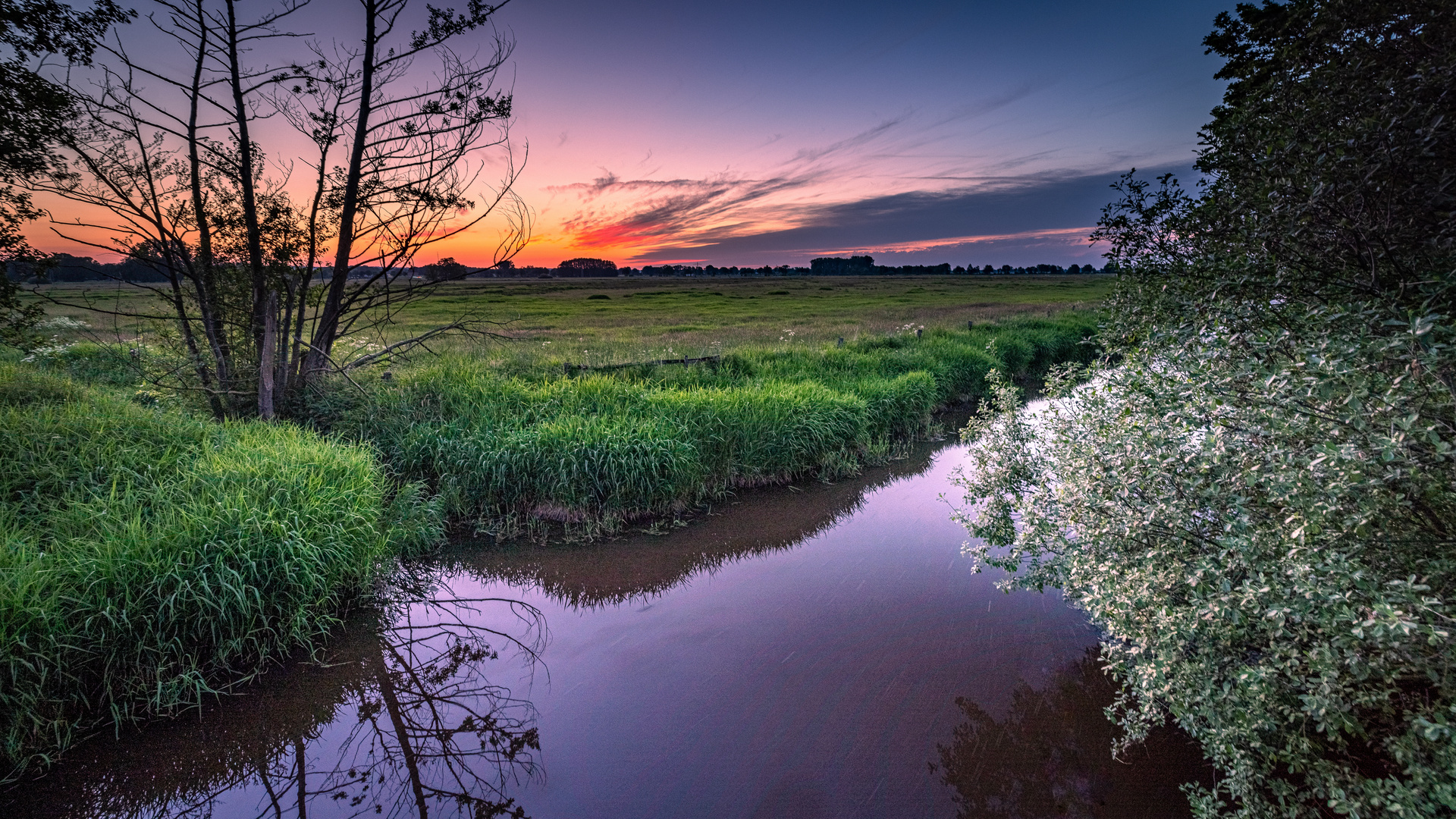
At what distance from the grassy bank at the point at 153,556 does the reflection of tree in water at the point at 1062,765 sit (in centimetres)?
557

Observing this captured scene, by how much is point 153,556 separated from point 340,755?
2280 mm

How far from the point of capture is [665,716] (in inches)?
190

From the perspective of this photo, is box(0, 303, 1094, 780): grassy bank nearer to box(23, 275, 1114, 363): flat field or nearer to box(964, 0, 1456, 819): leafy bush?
box(23, 275, 1114, 363): flat field

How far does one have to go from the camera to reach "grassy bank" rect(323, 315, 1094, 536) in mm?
8398

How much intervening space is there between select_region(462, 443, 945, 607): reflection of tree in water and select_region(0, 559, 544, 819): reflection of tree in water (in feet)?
5.40

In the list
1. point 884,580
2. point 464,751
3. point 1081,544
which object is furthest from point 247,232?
point 1081,544

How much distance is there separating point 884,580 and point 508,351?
12.1 metres

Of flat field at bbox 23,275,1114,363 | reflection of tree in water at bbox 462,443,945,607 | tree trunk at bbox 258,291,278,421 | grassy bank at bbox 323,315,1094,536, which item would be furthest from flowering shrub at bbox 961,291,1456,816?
tree trunk at bbox 258,291,278,421

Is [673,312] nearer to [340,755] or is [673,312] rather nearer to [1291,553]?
[340,755]

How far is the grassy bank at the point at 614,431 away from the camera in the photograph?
331 inches

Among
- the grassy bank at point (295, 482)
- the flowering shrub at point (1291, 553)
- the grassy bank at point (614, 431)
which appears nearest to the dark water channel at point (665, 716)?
the grassy bank at point (295, 482)

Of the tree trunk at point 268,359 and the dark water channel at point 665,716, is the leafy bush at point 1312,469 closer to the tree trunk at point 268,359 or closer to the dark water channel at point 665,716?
the dark water channel at point 665,716

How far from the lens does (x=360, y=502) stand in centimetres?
650

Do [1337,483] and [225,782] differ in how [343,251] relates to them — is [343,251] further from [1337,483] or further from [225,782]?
[1337,483]
